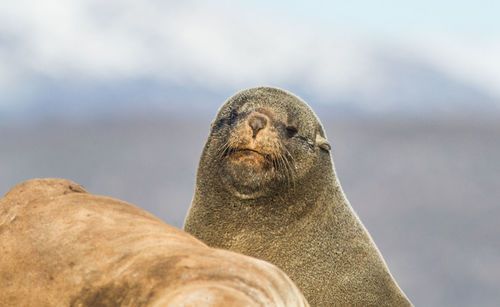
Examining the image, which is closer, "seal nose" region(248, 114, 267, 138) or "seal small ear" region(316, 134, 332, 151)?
"seal nose" region(248, 114, 267, 138)

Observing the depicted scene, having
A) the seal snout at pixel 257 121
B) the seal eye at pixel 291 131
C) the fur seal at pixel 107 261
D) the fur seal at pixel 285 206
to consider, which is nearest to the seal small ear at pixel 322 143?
the fur seal at pixel 285 206

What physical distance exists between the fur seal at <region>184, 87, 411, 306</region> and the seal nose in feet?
0.04

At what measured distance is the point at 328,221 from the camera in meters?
7.16

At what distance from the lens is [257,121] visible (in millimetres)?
6809

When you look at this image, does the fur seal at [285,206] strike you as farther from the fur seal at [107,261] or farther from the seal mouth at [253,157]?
the fur seal at [107,261]

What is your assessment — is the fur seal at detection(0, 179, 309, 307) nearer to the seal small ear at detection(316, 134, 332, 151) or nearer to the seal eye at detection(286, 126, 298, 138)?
the seal eye at detection(286, 126, 298, 138)

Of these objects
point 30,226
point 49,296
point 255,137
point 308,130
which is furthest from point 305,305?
point 308,130

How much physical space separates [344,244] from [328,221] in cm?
30

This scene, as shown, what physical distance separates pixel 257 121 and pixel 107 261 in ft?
10.7

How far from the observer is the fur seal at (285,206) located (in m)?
6.84

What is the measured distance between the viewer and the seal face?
6.78 m

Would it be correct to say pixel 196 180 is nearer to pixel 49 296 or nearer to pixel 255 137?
pixel 255 137

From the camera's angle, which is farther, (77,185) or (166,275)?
(77,185)

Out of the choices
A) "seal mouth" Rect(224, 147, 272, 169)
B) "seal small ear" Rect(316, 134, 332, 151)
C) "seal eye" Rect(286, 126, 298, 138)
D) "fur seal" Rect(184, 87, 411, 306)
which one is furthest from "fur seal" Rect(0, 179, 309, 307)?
"seal small ear" Rect(316, 134, 332, 151)
